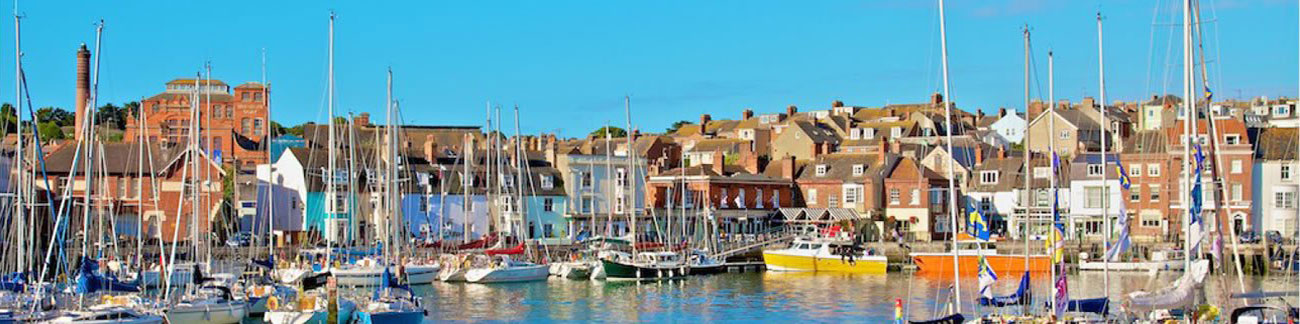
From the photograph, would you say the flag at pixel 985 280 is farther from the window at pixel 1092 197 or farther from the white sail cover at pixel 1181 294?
the window at pixel 1092 197

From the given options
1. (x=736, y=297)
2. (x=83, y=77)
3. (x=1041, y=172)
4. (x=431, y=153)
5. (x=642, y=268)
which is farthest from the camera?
(x=83, y=77)

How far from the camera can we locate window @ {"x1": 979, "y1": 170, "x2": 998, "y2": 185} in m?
90.8

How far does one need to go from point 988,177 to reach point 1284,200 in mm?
Answer: 17460

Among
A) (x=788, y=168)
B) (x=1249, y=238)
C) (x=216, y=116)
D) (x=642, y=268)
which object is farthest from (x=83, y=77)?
(x=1249, y=238)

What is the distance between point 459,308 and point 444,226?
31449 mm

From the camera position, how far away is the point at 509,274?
214ft

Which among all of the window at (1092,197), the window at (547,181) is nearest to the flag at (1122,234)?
the window at (1092,197)

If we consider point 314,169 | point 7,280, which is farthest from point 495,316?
point 314,169

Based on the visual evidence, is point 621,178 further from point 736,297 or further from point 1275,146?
point 1275,146

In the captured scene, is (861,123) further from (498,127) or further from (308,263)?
(308,263)

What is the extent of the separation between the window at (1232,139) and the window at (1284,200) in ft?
10.4

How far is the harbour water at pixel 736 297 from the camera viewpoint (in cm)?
4900

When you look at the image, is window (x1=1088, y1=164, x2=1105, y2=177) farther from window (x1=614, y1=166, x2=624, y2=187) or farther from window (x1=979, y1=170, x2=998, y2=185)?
window (x1=614, y1=166, x2=624, y2=187)

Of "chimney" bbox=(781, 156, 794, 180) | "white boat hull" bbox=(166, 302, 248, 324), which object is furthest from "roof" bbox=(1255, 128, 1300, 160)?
"white boat hull" bbox=(166, 302, 248, 324)
